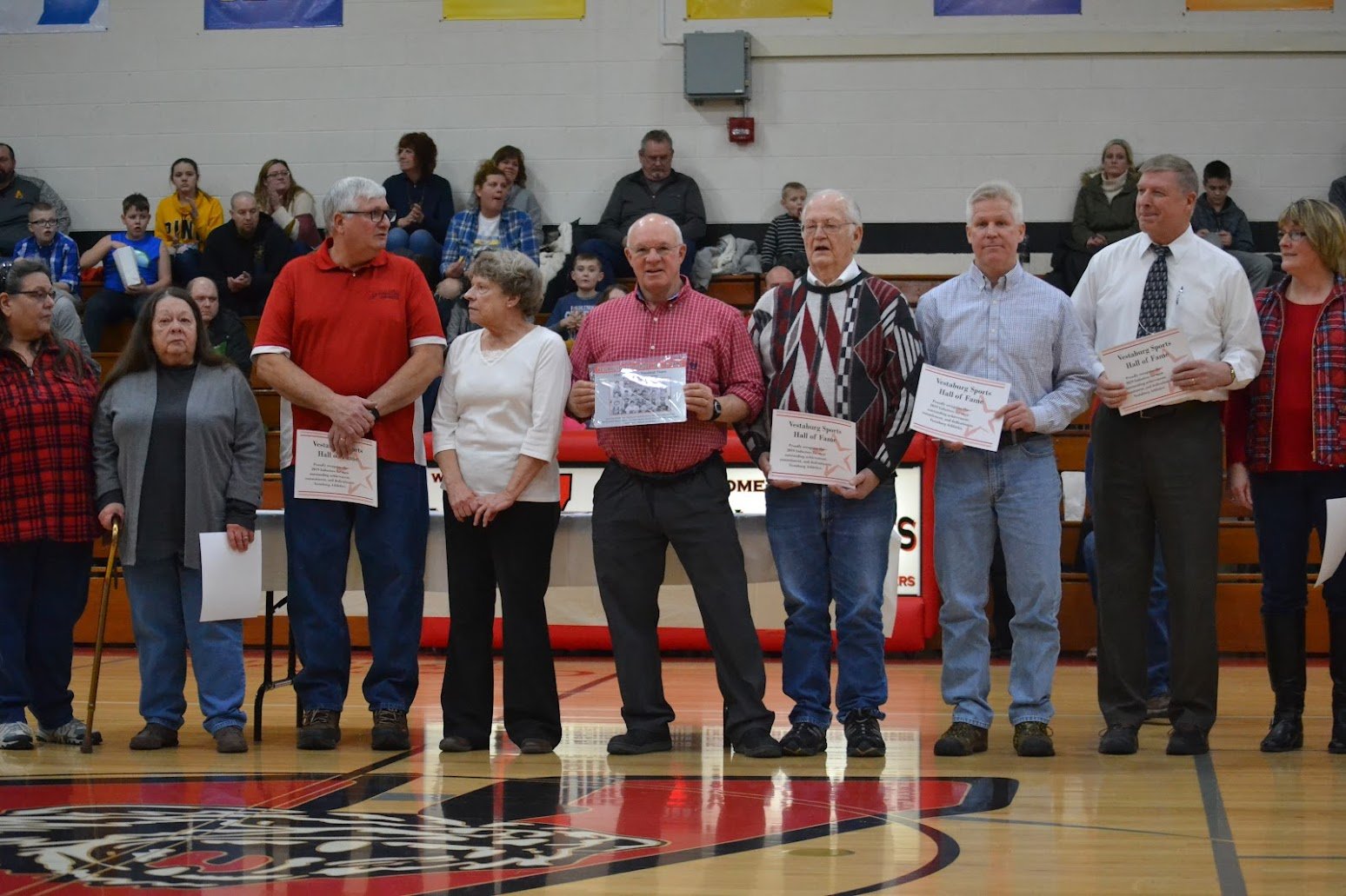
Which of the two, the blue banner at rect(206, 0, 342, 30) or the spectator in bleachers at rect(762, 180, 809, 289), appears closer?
the spectator in bleachers at rect(762, 180, 809, 289)

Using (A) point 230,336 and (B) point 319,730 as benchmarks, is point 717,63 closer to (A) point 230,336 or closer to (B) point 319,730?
(A) point 230,336

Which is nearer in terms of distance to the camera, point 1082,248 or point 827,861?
point 827,861

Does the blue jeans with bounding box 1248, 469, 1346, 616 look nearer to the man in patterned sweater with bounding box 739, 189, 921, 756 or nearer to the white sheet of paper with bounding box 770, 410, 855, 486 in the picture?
the man in patterned sweater with bounding box 739, 189, 921, 756

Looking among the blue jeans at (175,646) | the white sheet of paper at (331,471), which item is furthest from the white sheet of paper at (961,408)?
the blue jeans at (175,646)

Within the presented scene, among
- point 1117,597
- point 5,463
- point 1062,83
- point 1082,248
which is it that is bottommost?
point 1117,597

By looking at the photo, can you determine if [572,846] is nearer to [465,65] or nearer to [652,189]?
[652,189]

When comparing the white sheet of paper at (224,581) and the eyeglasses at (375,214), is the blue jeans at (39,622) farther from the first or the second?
the eyeglasses at (375,214)

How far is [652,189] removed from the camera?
993cm

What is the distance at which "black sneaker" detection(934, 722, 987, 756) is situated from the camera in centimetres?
405

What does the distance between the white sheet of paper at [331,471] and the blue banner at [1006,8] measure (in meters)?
7.01

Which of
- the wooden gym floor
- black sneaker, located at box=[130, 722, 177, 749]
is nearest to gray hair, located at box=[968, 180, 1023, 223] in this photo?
the wooden gym floor

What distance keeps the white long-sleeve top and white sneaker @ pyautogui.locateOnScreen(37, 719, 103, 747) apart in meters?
1.35

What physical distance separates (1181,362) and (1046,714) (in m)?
1.00

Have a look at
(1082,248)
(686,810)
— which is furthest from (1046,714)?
(1082,248)
